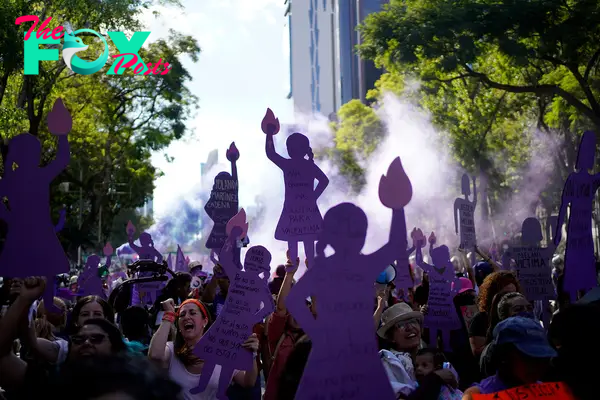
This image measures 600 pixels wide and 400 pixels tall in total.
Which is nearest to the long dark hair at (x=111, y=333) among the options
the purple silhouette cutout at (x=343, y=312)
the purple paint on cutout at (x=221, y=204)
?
the purple silhouette cutout at (x=343, y=312)

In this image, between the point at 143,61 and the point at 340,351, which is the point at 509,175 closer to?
the point at 143,61

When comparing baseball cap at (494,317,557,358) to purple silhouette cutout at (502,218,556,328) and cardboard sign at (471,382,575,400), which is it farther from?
purple silhouette cutout at (502,218,556,328)

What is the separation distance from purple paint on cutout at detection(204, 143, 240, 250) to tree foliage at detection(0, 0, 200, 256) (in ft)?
31.1

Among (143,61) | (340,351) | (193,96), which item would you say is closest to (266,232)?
(193,96)

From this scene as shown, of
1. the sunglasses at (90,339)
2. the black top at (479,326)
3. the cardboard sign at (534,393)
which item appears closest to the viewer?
the cardboard sign at (534,393)

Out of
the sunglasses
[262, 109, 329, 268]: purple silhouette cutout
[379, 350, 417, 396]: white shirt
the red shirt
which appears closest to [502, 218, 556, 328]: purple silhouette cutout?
[262, 109, 329, 268]: purple silhouette cutout

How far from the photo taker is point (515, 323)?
11.3ft

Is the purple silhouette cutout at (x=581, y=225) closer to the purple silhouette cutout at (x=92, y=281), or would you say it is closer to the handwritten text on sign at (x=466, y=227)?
the handwritten text on sign at (x=466, y=227)

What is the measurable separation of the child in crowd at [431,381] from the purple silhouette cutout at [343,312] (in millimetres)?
241

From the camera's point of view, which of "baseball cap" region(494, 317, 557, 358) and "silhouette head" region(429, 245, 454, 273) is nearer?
"baseball cap" region(494, 317, 557, 358)

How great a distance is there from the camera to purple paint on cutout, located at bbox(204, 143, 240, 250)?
9602mm

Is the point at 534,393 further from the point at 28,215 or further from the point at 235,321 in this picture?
the point at 28,215

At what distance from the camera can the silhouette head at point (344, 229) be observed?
144 inches

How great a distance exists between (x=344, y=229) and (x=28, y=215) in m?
2.75
